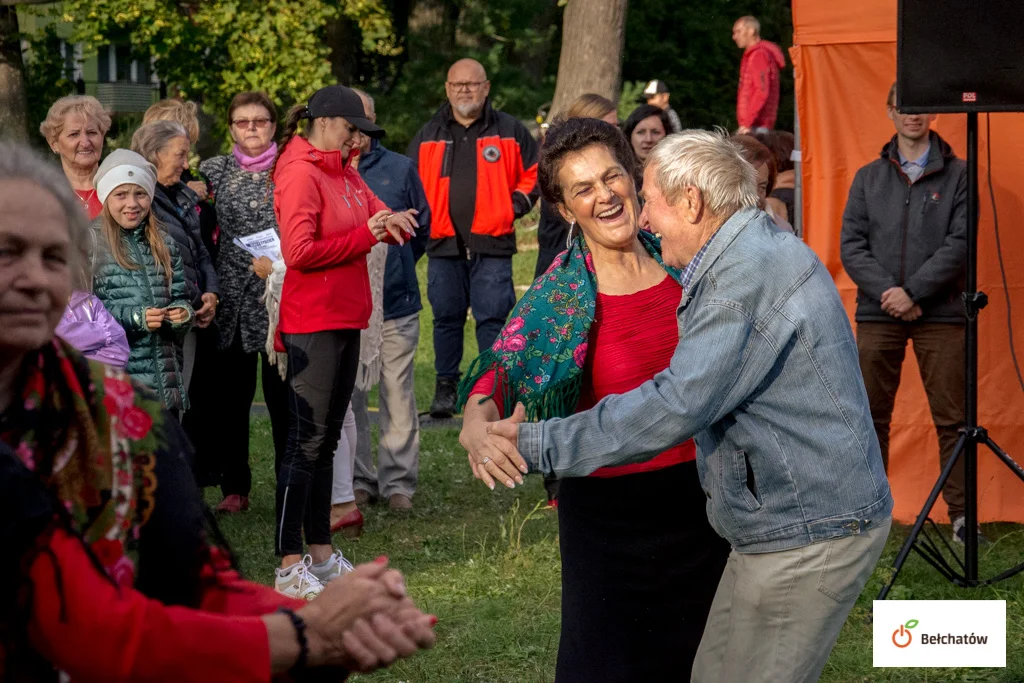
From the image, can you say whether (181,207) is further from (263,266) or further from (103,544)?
(103,544)

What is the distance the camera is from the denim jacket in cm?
328

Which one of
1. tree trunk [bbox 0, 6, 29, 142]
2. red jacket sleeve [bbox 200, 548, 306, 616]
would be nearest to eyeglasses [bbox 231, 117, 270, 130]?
red jacket sleeve [bbox 200, 548, 306, 616]

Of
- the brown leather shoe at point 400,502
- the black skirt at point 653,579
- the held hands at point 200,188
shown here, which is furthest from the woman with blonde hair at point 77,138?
the black skirt at point 653,579

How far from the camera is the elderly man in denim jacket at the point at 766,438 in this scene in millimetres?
3287

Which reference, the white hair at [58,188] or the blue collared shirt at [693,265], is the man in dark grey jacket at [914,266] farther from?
the white hair at [58,188]

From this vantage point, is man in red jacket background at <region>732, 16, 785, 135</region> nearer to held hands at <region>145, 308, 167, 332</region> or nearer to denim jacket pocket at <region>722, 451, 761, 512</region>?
held hands at <region>145, 308, 167, 332</region>

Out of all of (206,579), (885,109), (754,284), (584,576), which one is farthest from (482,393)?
A: (885,109)

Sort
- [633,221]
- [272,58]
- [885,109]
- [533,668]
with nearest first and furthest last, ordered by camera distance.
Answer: [633,221] → [533,668] → [885,109] → [272,58]

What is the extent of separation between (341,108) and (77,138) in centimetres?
137

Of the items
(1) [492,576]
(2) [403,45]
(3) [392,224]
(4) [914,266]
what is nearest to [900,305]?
(4) [914,266]

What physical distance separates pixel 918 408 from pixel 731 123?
21141 mm

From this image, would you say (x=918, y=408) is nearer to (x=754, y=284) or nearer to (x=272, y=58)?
(x=754, y=284)

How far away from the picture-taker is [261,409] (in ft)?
38.8

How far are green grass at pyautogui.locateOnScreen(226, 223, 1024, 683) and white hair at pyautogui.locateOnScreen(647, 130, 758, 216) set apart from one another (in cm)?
247
